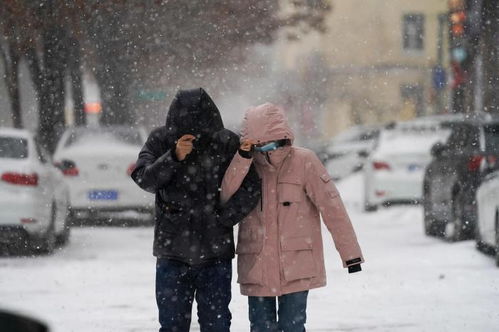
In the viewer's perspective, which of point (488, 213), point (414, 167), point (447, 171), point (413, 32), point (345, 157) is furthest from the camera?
point (413, 32)

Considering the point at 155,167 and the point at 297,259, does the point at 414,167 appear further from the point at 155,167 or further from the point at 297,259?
the point at 155,167

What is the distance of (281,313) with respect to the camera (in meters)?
5.24

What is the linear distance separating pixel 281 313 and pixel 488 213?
19.8 feet

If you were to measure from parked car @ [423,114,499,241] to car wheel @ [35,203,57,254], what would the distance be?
15.1ft

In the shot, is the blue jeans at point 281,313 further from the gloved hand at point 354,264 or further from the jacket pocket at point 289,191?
the jacket pocket at point 289,191

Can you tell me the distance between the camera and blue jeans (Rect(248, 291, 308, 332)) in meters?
5.20

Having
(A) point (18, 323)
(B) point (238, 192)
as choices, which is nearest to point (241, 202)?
(B) point (238, 192)

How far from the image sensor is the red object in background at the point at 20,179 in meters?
12.0

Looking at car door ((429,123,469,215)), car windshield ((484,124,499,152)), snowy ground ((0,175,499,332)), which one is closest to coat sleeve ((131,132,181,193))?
snowy ground ((0,175,499,332))

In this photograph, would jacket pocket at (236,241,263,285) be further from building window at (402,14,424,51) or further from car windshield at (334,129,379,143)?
building window at (402,14,424,51)

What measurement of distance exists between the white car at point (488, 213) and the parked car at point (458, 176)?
103cm

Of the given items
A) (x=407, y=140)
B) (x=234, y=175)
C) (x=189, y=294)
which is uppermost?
(x=407, y=140)

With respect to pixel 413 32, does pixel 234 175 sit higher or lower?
lower

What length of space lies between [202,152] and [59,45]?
60.4 ft
